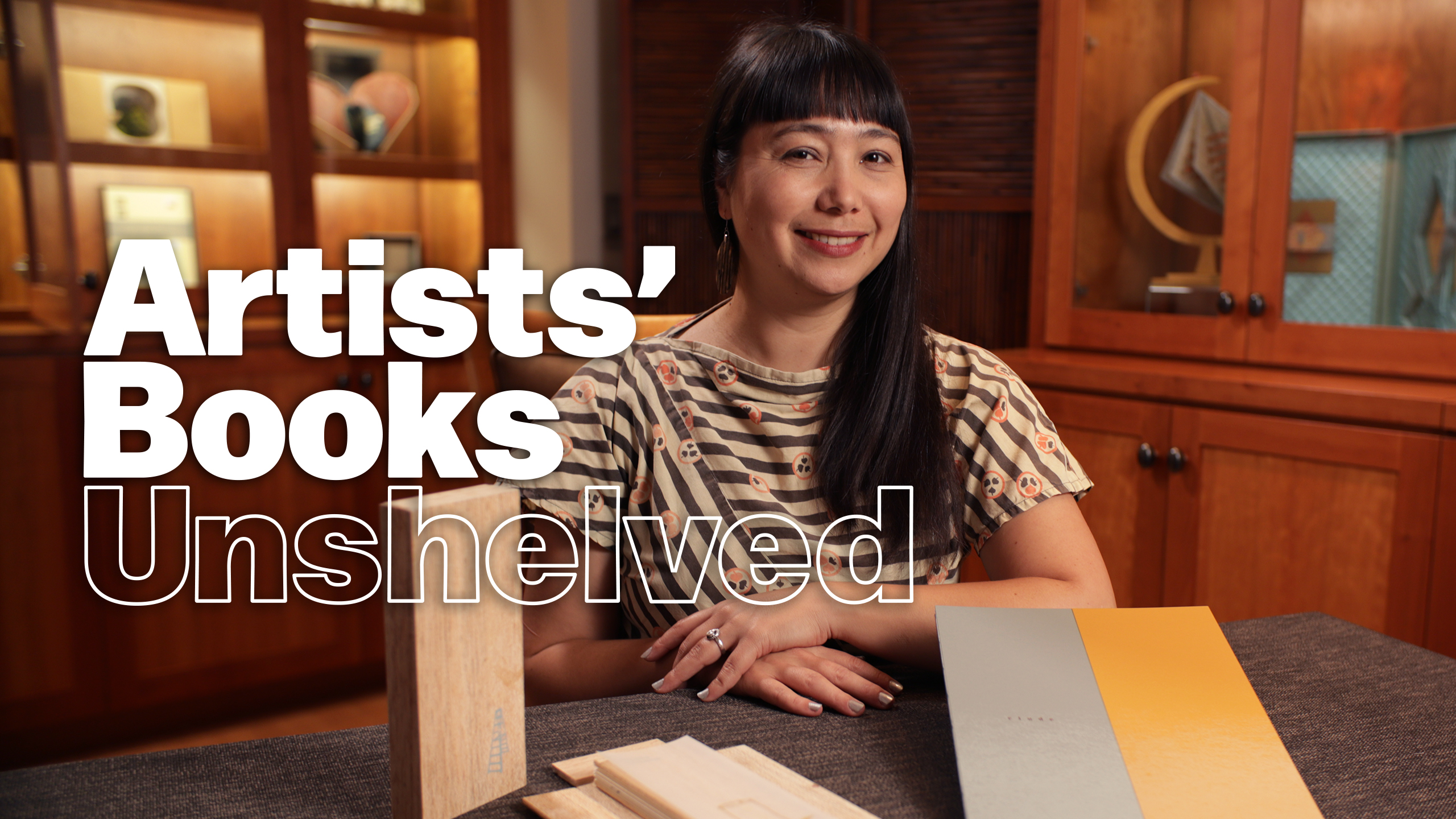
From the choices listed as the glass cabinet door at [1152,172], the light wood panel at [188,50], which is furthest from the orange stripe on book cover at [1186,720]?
the light wood panel at [188,50]

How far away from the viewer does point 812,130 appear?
44.7 inches

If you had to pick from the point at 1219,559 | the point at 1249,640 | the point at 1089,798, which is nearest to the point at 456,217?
the point at 1219,559

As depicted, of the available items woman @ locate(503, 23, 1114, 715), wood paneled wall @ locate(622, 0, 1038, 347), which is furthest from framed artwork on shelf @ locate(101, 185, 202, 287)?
woman @ locate(503, 23, 1114, 715)

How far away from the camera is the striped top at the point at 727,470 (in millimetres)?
1096

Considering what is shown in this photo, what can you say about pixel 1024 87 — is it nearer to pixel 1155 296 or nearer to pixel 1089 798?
pixel 1155 296

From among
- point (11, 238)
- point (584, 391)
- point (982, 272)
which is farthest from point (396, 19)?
point (584, 391)

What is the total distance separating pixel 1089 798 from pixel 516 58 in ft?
9.21

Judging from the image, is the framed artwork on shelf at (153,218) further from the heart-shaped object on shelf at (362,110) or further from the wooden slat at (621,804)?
the wooden slat at (621,804)

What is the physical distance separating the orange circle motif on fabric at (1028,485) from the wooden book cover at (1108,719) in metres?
0.28

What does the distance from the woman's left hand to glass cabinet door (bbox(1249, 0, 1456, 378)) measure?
141 cm

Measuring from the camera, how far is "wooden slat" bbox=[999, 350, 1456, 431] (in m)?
1.71

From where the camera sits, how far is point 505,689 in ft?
2.10

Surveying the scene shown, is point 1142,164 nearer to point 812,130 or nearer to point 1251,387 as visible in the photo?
point 1251,387

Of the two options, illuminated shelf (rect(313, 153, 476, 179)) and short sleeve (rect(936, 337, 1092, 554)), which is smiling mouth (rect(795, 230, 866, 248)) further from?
illuminated shelf (rect(313, 153, 476, 179))
